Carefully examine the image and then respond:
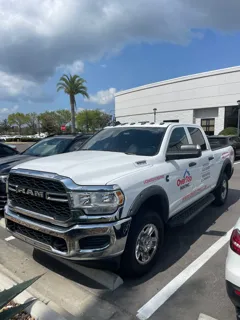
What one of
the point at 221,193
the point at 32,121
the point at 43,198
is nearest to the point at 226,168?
the point at 221,193

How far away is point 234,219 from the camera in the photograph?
5.35 meters

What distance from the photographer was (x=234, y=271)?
7.13 feet

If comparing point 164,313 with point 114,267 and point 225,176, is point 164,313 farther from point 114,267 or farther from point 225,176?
point 225,176

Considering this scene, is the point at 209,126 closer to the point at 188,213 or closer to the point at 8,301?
the point at 188,213

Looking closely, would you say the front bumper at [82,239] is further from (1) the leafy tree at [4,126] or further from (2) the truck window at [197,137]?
(1) the leafy tree at [4,126]

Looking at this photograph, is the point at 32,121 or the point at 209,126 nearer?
the point at 209,126

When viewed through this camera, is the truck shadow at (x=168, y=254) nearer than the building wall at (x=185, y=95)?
Yes

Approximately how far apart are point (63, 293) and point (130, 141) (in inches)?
92.2

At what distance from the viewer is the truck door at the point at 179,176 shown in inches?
149

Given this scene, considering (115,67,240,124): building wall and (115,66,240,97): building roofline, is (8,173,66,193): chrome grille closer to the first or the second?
(115,67,240,124): building wall

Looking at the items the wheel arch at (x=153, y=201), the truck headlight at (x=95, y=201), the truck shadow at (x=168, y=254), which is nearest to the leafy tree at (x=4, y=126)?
the truck shadow at (x=168, y=254)

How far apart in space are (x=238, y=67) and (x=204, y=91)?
5.71m

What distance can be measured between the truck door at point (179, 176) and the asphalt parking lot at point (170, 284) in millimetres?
656

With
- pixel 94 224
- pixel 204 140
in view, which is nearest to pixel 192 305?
pixel 94 224
